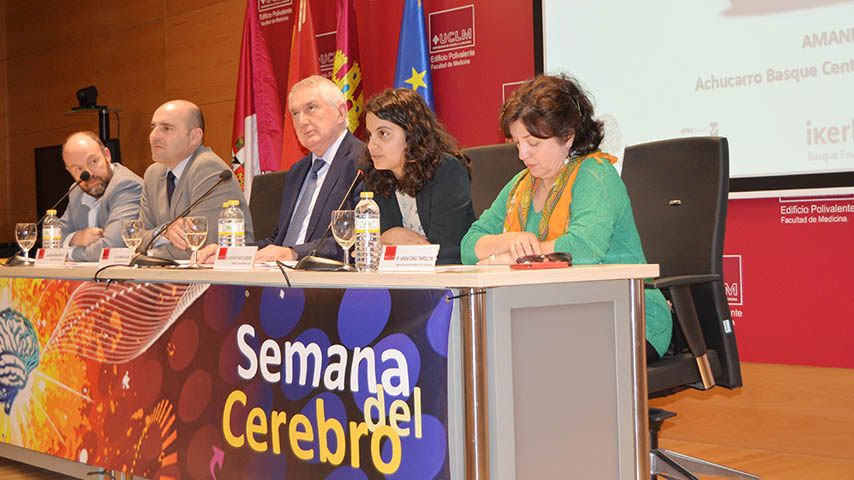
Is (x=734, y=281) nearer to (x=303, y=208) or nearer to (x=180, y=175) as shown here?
(x=303, y=208)

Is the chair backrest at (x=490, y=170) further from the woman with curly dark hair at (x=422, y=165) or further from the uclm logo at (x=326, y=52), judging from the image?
the uclm logo at (x=326, y=52)

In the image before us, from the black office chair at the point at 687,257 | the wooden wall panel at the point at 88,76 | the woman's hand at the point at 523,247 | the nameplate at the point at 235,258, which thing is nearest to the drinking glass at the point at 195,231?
the nameplate at the point at 235,258

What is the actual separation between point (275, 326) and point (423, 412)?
486 mm

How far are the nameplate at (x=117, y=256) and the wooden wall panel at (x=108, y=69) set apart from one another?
2.76 m

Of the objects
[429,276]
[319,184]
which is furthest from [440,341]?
Result: [319,184]

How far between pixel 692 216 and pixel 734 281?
3.47 feet

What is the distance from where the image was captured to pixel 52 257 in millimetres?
2734

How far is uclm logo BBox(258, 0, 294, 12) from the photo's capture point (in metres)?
4.77

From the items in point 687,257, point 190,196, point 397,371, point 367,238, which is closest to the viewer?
point 397,371

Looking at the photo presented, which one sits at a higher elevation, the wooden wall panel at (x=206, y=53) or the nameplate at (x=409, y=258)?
A: the wooden wall panel at (x=206, y=53)

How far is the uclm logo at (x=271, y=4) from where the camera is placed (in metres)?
4.77

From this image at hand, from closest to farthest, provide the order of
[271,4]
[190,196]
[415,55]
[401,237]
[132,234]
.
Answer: [401,237] → [132,234] → [190,196] → [415,55] → [271,4]

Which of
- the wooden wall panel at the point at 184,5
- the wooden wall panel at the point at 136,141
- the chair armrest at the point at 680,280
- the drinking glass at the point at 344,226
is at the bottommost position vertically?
the chair armrest at the point at 680,280

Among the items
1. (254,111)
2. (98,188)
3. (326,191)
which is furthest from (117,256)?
(254,111)
